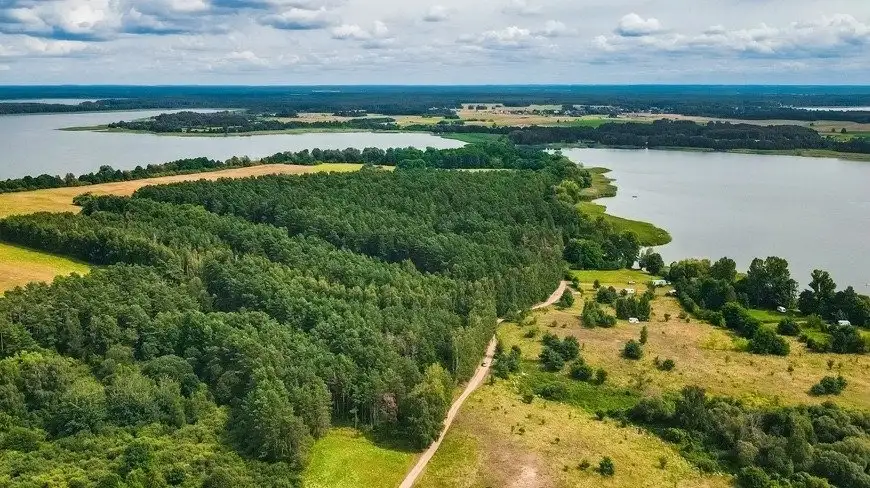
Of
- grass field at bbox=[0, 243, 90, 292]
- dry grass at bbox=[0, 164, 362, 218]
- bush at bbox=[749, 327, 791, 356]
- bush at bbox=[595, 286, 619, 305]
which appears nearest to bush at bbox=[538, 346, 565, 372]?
bush at bbox=[595, 286, 619, 305]

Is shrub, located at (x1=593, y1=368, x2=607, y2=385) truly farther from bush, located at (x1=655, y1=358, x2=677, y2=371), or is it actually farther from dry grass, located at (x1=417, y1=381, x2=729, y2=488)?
bush, located at (x1=655, y1=358, x2=677, y2=371)

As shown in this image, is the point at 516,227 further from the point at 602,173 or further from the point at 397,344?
the point at 602,173

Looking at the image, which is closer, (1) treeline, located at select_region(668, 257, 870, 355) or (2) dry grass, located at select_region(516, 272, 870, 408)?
(2) dry grass, located at select_region(516, 272, 870, 408)

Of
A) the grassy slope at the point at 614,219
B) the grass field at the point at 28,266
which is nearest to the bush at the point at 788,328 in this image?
the grassy slope at the point at 614,219

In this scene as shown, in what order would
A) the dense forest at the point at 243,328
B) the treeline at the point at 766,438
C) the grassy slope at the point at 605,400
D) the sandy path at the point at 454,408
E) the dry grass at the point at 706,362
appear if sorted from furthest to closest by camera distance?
1. the dry grass at the point at 706,362
2. the grassy slope at the point at 605,400
3. the sandy path at the point at 454,408
4. the treeline at the point at 766,438
5. the dense forest at the point at 243,328

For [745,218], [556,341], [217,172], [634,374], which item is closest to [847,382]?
[634,374]

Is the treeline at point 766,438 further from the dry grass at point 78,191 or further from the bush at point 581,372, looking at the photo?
the dry grass at point 78,191

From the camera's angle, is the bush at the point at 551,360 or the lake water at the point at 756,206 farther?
the lake water at the point at 756,206

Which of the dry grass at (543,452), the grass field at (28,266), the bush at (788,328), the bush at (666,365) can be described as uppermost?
the grass field at (28,266)
